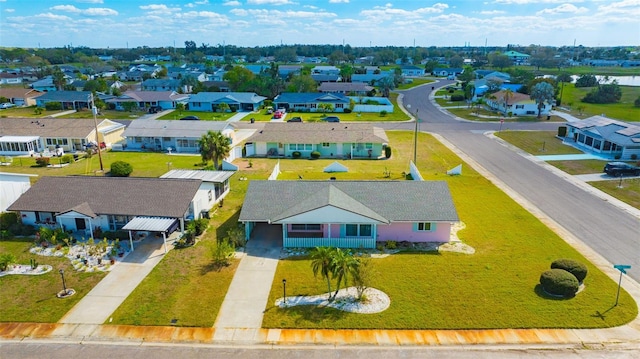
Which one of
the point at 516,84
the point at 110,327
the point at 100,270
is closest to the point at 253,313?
the point at 110,327

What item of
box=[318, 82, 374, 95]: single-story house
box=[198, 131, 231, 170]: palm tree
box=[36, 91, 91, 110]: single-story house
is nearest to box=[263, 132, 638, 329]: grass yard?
box=[198, 131, 231, 170]: palm tree

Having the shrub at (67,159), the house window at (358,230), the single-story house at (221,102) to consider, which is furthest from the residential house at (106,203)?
the single-story house at (221,102)

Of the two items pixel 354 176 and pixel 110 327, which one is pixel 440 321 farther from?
pixel 354 176

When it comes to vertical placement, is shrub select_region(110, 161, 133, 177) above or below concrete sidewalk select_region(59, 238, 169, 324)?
above

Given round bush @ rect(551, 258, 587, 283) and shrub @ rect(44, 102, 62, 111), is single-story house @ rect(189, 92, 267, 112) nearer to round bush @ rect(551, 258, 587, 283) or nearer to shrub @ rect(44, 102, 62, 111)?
shrub @ rect(44, 102, 62, 111)

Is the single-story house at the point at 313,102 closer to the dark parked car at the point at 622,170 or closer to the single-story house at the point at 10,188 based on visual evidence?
the dark parked car at the point at 622,170
